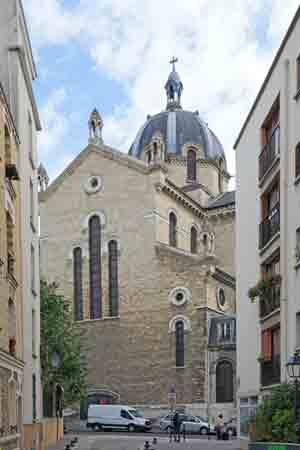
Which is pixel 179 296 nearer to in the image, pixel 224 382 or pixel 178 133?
pixel 224 382

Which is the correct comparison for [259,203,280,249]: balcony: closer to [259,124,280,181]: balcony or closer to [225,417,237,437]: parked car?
[259,124,280,181]: balcony

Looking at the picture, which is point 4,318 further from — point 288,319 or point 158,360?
point 158,360

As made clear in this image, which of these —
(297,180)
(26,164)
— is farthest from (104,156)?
(297,180)

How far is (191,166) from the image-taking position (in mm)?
69750

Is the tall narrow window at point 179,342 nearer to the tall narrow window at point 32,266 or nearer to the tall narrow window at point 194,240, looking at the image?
the tall narrow window at point 194,240

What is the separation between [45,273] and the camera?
59406 millimetres

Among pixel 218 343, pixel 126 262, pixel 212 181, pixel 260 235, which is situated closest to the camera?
pixel 260 235

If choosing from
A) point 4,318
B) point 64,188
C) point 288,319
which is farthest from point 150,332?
point 4,318

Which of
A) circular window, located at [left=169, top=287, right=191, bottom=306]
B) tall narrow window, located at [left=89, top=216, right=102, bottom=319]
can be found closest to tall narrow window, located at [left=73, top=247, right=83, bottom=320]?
tall narrow window, located at [left=89, top=216, right=102, bottom=319]

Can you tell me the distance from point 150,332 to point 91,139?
1597 cm

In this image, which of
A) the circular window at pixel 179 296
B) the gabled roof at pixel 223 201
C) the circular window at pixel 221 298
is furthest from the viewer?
the gabled roof at pixel 223 201

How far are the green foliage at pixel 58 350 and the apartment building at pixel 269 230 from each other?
396 inches

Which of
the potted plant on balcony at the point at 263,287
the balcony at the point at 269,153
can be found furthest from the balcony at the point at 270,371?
the balcony at the point at 269,153

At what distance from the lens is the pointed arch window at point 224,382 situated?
51281 millimetres
